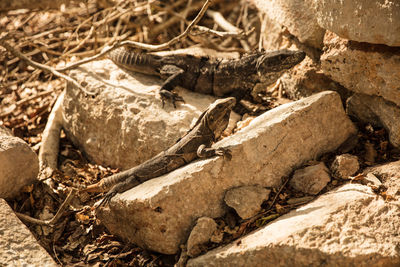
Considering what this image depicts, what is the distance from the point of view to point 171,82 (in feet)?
18.4

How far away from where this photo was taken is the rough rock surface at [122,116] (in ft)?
Result: 16.8

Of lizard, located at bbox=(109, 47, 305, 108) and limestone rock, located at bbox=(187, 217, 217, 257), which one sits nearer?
limestone rock, located at bbox=(187, 217, 217, 257)

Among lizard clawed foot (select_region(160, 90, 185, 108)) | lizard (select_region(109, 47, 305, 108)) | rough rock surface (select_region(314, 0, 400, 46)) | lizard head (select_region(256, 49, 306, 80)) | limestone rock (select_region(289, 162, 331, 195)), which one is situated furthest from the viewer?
lizard (select_region(109, 47, 305, 108))

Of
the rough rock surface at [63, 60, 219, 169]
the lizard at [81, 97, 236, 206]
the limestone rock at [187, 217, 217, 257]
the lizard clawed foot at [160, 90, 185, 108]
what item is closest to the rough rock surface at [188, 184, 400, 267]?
the limestone rock at [187, 217, 217, 257]

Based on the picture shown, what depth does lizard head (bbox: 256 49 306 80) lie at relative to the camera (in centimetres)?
527

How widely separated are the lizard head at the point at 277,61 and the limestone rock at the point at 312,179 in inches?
66.3

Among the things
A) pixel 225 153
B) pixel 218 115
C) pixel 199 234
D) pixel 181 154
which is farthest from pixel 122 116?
pixel 199 234

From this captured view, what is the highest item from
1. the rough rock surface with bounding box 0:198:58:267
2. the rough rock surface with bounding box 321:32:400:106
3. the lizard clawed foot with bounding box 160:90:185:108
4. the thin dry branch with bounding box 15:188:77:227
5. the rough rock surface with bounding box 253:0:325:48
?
the rough rock surface with bounding box 253:0:325:48

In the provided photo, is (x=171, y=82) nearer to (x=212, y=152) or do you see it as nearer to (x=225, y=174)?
(x=212, y=152)

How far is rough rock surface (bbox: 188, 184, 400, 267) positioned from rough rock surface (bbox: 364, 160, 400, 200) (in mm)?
183

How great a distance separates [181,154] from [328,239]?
185cm

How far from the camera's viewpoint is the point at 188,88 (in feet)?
19.5

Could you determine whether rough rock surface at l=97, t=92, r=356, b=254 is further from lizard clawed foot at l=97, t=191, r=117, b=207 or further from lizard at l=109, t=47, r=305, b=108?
lizard at l=109, t=47, r=305, b=108

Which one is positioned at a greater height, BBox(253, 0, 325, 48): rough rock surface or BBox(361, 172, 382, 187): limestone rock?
BBox(253, 0, 325, 48): rough rock surface
